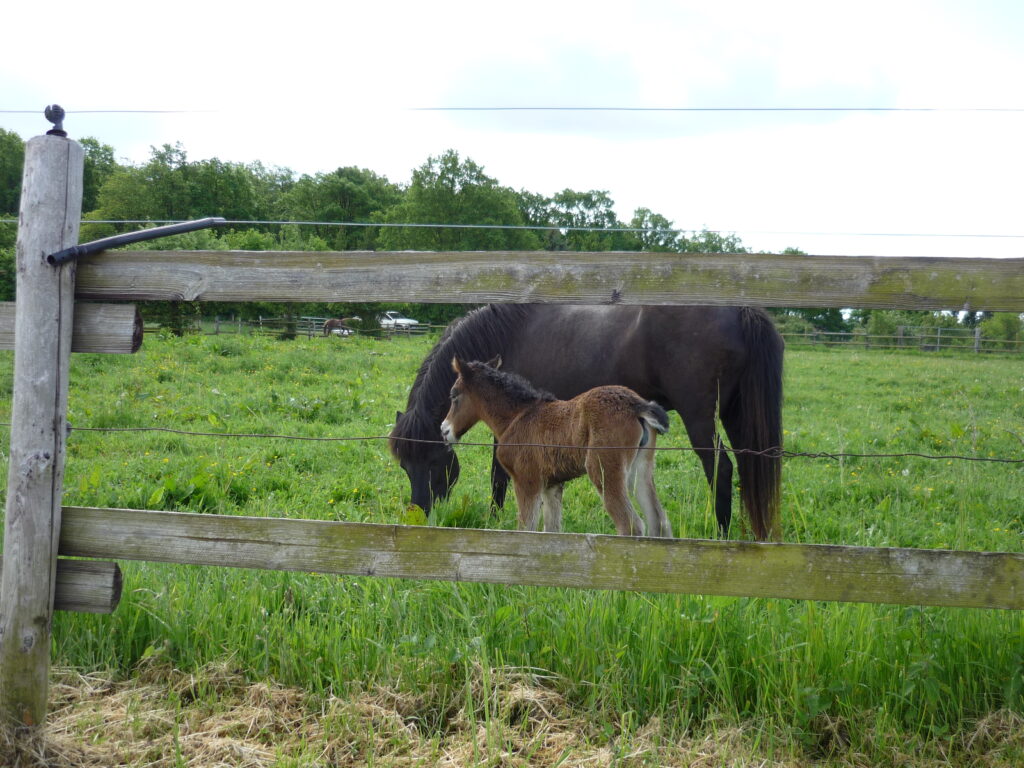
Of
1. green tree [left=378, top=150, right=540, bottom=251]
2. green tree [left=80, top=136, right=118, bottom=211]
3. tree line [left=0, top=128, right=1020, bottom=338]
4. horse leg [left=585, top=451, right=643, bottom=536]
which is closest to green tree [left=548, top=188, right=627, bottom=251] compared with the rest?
tree line [left=0, top=128, right=1020, bottom=338]

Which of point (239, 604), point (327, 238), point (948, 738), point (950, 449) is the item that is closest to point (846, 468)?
point (950, 449)

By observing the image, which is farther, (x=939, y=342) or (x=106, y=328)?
(x=939, y=342)

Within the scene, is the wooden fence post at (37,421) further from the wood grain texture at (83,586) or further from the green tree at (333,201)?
the green tree at (333,201)

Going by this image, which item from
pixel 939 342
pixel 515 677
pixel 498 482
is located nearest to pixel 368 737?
pixel 515 677

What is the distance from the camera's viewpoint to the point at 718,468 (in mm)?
5191

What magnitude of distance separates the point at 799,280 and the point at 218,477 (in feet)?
16.5

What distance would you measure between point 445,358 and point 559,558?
3457 mm

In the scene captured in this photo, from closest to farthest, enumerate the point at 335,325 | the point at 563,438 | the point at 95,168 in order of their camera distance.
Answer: the point at 563,438
the point at 335,325
the point at 95,168

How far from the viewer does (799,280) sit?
2.44 metres

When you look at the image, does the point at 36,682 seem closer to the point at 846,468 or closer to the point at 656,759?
the point at 656,759

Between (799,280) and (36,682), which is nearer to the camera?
(799,280)

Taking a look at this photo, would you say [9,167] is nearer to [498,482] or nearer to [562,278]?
[498,482]

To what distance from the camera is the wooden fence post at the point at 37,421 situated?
8.33 feet

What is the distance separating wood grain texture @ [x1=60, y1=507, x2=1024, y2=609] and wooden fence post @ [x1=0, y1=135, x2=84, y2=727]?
0.14 m
